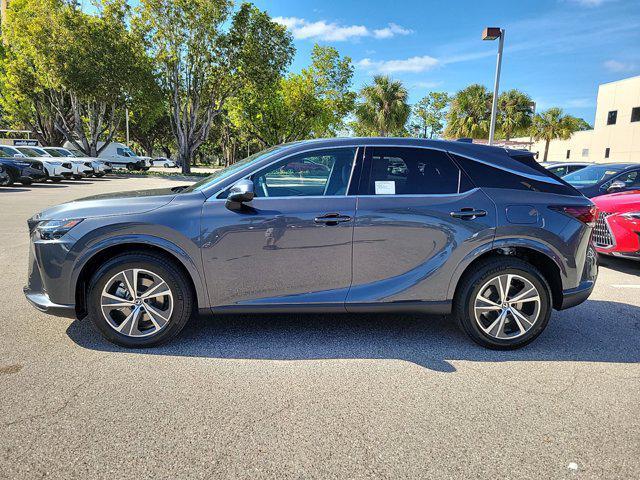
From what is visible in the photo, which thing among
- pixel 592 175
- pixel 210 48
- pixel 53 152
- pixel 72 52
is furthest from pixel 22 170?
pixel 592 175

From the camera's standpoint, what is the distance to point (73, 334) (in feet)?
13.0

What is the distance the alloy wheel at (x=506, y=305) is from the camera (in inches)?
148

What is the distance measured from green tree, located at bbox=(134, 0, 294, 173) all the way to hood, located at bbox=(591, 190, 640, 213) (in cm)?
2740

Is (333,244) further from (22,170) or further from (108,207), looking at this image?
(22,170)

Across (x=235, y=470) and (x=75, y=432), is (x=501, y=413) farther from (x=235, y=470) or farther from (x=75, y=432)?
(x=75, y=432)

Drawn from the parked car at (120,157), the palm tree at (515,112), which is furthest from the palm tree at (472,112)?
the parked car at (120,157)

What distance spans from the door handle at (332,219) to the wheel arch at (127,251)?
105 centimetres

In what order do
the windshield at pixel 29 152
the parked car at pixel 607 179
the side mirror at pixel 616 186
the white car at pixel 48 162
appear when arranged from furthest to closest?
the windshield at pixel 29 152 → the white car at pixel 48 162 → the parked car at pixel 607 179 → the side mirror at pixel 616 186

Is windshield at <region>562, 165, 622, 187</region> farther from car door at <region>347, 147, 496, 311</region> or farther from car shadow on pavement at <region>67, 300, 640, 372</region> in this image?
car door at <region>347, 147, 496, 311</region>

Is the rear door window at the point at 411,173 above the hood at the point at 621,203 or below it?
above

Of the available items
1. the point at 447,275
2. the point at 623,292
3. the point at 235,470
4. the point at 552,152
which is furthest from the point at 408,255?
the point at 552,152

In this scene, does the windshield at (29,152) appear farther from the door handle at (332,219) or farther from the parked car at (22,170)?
the door handle at (332,219)

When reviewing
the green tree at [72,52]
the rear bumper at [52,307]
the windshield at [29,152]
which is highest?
the green tree at [72,52]

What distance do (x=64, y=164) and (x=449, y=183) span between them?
954 inches
